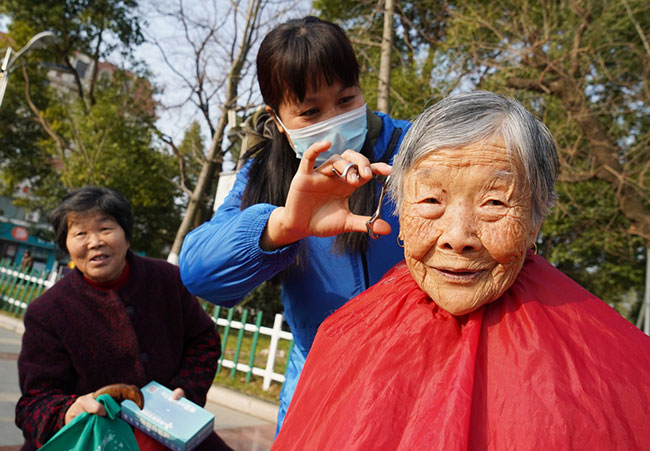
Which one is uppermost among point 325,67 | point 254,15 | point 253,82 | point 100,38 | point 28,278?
point 100,38

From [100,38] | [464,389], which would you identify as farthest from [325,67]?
[100,38]

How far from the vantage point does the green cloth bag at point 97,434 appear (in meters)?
2.08

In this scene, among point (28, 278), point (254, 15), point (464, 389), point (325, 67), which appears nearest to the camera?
point (464, 389)

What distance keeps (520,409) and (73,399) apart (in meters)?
1.92

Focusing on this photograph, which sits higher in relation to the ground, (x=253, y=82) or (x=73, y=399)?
(x=253, y=82)

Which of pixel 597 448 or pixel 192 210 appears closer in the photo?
pixel 597 448

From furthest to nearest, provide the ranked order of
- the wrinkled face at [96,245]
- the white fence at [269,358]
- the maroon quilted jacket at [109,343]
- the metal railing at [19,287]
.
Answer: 1. the metal railing at [19,287]
2. the white fence at [269,358]
3. the wrinkled face at [96,245]
4. the maroon quilted jacket at [109,343]

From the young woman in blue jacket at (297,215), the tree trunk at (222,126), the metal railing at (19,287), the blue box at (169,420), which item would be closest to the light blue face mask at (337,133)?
the young woman in blue jacket at (297,215)

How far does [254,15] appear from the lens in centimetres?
1008

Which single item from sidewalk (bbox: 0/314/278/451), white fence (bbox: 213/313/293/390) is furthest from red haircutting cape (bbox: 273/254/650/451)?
white fence (bbox: 213/313/293/390)

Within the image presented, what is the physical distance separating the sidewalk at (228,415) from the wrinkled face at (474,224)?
15.4 feet

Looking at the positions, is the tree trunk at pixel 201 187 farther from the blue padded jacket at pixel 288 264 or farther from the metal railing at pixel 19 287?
the blue padded jacket at pixel 288 264

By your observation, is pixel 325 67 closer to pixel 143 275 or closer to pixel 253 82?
pixel 143 275

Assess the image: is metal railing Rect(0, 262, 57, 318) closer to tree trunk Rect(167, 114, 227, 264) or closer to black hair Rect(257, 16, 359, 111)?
tree trunk Rect(167, 114, 227, 264)
